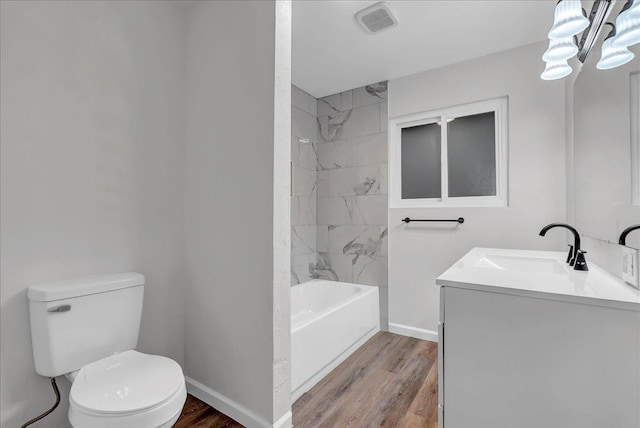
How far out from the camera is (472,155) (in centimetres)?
266

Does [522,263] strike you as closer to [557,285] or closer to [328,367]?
[557,285]

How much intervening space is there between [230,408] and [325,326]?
2.55 feet

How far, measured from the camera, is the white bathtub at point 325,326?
6.29ft

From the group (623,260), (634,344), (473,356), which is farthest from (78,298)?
(623,260)

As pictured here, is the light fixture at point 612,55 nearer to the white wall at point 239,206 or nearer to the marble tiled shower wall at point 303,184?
the white wall at point 239,206

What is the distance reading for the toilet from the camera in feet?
3.59

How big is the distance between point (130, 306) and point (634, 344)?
6.54 feet

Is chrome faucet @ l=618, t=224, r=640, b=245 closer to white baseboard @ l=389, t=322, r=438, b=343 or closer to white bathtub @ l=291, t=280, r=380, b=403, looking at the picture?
white bathtub @ l=291, t=280, r=380, b=403

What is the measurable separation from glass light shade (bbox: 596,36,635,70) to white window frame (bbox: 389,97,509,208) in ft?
3.61

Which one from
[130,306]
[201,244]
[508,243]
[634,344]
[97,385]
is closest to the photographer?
[634,344]

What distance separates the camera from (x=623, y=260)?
1.10 metres

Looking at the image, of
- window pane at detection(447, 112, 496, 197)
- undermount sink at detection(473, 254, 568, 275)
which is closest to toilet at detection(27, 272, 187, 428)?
undermount sink at detection(473, 254, 568, 275)

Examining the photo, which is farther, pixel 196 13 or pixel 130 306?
pixel 196 13

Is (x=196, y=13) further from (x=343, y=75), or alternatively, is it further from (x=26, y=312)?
(x=26, y=312)
